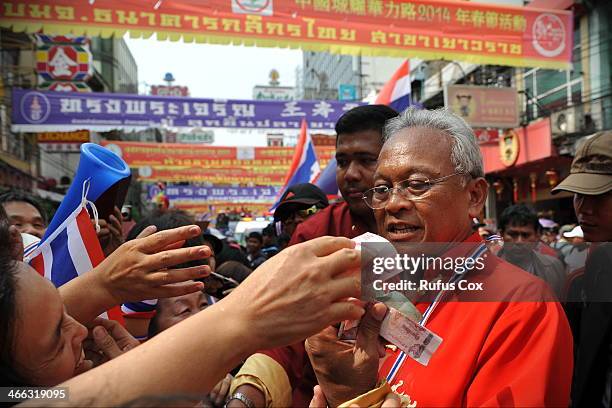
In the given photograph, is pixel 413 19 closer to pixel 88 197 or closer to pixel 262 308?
pixel 88 197

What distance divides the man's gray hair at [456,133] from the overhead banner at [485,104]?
10576 mm

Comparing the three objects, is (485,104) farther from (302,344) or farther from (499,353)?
(499,353)

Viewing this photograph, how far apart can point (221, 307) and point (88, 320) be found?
0.82 m

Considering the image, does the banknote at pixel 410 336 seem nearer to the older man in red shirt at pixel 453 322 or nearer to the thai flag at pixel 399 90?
the older man in red shirt at pixel 453 322

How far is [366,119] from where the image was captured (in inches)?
100

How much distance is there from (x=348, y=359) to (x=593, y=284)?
0.94 meters

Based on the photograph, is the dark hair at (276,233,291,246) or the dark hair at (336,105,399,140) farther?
the dark hair at (276,233,291,246)

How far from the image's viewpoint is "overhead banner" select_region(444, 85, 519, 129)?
11.9 metres

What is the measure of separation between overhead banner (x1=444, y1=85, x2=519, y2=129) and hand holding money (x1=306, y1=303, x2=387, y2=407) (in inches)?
445

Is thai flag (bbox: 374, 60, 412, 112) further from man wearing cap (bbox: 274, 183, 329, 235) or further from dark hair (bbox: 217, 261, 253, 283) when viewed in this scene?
dark hair (bbox: 217, 261, 253, 283)

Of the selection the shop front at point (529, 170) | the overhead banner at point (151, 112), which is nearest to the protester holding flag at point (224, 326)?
the overhead banner at point (151, 112)

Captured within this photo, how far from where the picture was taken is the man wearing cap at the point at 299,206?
4445 mm

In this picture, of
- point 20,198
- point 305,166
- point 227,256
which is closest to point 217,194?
point 305,166

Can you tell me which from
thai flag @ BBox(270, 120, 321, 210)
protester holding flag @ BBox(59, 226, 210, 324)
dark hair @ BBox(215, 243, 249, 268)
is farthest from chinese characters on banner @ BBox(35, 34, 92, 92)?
protester holding flag @ BBox(59, 226, 210, 324)
